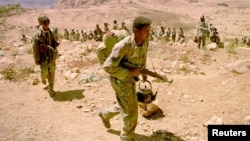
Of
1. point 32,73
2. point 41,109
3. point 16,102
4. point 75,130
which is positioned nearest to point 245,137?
point 75,130

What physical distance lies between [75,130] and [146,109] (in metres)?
1.06

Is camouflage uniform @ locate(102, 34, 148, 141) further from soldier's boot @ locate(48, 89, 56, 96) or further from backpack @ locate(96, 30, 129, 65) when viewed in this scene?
soldier's boot @ locate(48, 89, 56, 96)

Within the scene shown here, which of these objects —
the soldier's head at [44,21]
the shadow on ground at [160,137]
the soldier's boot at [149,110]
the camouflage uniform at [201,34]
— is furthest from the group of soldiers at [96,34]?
the shadow on ground at [160,137]

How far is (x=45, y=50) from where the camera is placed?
→ 20.6 ft

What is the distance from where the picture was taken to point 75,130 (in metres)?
4.87

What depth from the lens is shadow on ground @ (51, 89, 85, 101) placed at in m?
6.33

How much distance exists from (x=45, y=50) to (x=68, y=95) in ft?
3.09

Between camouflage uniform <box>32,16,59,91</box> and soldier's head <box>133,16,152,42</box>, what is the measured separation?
312cm

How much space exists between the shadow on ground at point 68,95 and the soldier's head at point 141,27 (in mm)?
3077

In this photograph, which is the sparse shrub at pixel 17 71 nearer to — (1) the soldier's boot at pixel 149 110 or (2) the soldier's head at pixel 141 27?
(1) the soldier's boot at pixel 149 110

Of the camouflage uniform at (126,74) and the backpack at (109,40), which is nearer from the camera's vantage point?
the camouflage uniform at (126,74)

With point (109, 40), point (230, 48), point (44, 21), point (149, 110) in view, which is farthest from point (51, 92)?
point (230, 48)

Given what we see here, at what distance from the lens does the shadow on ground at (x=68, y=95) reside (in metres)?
6.33

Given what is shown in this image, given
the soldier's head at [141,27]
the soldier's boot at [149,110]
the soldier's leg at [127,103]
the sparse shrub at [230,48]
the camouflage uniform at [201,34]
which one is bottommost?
the sparse shrub at [230,48]
